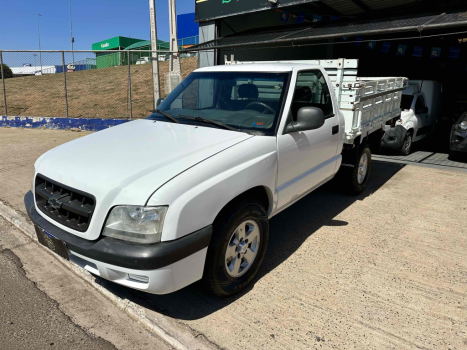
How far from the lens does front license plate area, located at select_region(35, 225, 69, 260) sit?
9.01 ft

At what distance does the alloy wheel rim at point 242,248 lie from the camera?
3.00 meters

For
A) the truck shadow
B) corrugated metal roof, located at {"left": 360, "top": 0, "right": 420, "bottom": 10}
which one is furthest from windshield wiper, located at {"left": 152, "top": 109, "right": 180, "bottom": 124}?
corrugated metal roof, located at {"left": 360, "top": 0, "right": 420, "bottom": 10}

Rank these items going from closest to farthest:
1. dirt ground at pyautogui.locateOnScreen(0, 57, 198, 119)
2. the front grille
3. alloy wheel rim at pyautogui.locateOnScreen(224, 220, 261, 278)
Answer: the front grille → alloy wheel rim at pyautogui.locateOnScreen(224, 220, 261, 278) → dirt ground at pyautogui.locateOnScreen(0, 57, 198, 119)

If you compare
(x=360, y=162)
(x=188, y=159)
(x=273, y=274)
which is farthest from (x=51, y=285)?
(x=360, y=162)

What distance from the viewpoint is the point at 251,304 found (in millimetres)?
3055

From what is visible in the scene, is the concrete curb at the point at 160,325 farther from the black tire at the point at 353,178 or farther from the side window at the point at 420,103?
the side window at the point at 420,103

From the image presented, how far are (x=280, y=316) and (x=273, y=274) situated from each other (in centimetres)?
64

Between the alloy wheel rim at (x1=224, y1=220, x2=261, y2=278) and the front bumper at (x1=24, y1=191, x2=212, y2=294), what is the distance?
38 centimetres

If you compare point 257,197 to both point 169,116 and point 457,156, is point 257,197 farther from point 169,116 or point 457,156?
point 457,156

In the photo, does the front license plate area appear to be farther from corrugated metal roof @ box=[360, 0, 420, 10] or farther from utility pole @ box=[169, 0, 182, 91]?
corrugated metal roof @ box=[360, 0, 420, 10]

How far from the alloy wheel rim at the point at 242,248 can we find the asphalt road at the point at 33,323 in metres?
1.08

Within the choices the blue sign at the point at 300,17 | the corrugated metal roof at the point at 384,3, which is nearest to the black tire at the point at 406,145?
the corrugated metal roof at the point at 384,3

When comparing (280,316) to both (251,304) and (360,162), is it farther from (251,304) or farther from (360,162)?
(360,162)

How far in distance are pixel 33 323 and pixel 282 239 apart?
2612mm
